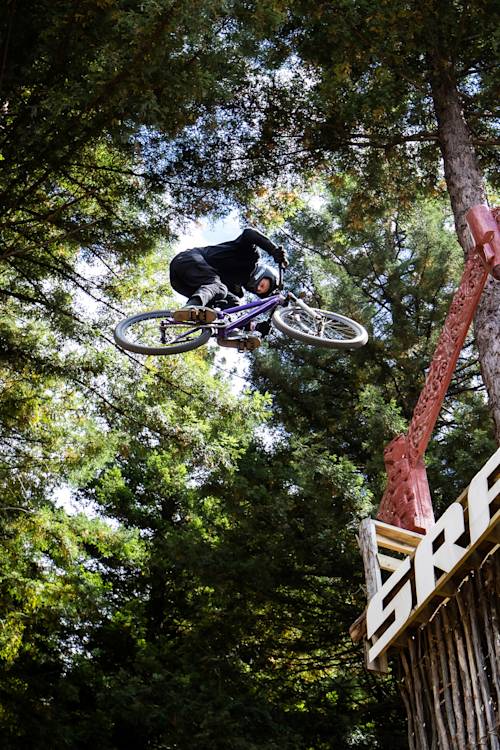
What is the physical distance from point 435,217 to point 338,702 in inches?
289

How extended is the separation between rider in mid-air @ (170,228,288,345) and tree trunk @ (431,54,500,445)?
1.76 m

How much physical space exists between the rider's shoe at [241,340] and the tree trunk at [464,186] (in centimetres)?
185

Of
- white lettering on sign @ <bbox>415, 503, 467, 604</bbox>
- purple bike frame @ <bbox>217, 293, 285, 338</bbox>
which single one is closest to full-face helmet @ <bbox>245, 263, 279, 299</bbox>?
purple bike frame @ <bbox>217, 293, 285, 338</bbox>

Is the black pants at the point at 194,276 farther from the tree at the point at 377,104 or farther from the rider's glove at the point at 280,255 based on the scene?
the tree at the point at 377,104

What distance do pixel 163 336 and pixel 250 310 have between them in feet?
2.52

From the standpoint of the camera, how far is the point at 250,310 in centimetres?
732

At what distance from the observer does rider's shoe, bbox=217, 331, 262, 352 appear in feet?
23.5

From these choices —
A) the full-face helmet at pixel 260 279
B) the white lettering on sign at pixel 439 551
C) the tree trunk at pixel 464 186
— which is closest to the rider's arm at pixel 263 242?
the full-face helmet at pixel 260 279

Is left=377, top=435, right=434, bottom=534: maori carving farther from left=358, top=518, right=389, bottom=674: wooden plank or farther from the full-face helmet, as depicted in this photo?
the full-face helmet

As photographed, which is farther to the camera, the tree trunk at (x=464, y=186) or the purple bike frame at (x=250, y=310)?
the tree trunk at (x=464, y=186)

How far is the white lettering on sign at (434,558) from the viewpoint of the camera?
165 inches

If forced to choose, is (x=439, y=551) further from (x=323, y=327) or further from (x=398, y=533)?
(x=323, y=327)

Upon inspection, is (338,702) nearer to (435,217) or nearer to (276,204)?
(276,204)

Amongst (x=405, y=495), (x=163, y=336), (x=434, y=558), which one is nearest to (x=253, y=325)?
(x=163, y=336)
